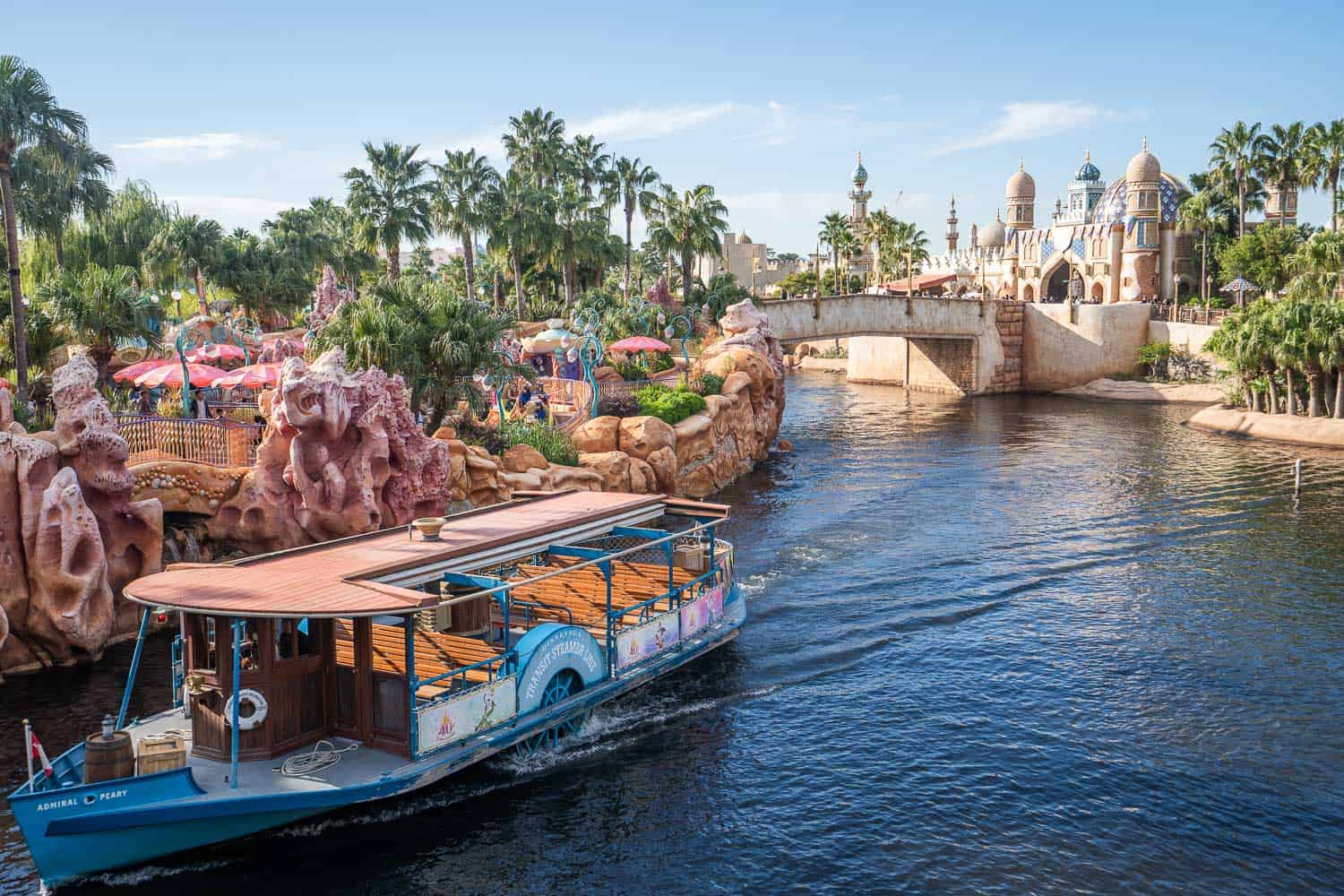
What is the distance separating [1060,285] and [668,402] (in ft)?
277

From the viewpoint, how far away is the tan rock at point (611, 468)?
37.6 metres

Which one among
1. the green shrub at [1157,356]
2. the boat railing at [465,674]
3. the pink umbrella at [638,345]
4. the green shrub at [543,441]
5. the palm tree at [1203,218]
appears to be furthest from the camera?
the palm tree at [1203,218]

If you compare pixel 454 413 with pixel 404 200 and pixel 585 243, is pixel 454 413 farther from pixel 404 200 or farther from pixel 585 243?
pixel 585 243

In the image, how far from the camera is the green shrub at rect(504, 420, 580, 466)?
36719 mm

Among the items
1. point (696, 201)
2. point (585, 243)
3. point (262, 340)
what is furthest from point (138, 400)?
point (696, 201)

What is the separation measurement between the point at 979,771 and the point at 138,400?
2851cm

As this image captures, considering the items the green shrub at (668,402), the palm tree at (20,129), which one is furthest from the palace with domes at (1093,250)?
the palm tree at (20,129)

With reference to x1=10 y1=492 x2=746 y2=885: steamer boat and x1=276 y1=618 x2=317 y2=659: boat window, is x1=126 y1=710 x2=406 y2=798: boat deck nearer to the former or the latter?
x1=10 y1=492 x2=746 y2=885: steamer boat

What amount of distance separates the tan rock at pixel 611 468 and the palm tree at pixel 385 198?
23.6 m

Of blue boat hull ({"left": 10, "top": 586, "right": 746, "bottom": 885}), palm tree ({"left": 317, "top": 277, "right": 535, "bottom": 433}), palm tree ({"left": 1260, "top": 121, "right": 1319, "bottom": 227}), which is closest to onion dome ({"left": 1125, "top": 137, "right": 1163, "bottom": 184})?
palm tree ({"left": 1260, "top": 121, "right": 1319, "bottom": 227})

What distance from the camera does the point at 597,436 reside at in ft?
130

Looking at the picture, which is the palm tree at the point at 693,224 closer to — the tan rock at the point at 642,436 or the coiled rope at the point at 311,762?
the tan rock at the point at 642,436

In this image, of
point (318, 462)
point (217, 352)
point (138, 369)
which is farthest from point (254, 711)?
point (217, 352)

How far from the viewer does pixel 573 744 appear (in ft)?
65.6
